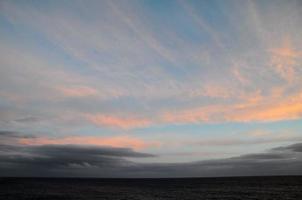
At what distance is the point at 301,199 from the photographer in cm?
6269

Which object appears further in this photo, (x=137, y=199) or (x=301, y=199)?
(x=137, y=199)

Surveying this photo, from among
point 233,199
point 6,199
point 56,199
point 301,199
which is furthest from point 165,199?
point 6,199

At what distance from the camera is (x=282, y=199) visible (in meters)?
64.6

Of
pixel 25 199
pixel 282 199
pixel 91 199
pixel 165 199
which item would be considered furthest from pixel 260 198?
pixel 25 199

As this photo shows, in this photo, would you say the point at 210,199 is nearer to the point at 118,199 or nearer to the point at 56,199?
the point at 118,199

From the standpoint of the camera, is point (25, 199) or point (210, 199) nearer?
point (25, 199)

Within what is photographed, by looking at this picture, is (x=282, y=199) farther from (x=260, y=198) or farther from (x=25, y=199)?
(x=25, y=199)

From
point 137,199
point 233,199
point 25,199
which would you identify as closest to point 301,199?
point 233,199

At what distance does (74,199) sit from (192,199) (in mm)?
28401

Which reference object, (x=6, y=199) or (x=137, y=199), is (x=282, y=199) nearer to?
(x=137, y=199)

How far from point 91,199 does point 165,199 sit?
18.1 m

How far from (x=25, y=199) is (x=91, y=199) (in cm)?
1507

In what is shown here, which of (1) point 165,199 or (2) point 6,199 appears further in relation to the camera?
(1) point 165,199

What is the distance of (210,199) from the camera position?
68938mm
